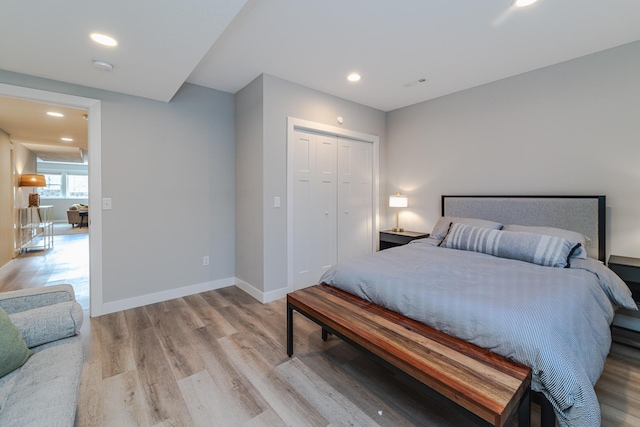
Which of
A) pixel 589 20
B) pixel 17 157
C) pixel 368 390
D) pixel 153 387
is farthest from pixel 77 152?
pixel 589 20

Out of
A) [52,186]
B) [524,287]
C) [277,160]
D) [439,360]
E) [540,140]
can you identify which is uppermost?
[52,186]

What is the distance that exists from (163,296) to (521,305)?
10.9 ft

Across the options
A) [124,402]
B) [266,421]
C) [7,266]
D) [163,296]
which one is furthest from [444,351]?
[7,266]

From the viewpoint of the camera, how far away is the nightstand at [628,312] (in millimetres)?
2162

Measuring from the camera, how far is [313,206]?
3504mm

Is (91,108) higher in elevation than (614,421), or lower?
higher

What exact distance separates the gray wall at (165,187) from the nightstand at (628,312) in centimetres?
384

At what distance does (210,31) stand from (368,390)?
2523 millimetres

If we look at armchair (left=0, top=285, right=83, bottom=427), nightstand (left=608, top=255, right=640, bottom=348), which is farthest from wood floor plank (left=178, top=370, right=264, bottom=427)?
nightstand (left=608, top=255, right=640, bottom=348)

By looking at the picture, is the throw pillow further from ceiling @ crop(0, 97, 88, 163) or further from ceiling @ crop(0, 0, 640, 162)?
ceiling @ crop(0, 97, 88, 163)

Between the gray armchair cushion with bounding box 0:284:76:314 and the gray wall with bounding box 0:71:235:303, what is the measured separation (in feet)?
4.23

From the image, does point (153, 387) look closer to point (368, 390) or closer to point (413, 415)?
point (368, 390)

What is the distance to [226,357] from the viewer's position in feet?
6.72

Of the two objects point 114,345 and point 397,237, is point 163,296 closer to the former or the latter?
Answer: point 114,345
